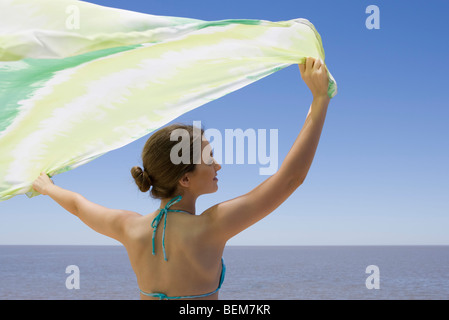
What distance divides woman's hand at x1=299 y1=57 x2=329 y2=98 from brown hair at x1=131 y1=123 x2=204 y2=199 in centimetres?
55

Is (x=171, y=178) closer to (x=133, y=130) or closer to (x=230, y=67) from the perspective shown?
(x=133, y=130)

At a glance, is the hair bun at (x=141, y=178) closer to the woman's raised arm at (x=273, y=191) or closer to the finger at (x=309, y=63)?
the woman's raised arm at (x=273, y=191)

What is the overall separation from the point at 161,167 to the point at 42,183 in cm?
73

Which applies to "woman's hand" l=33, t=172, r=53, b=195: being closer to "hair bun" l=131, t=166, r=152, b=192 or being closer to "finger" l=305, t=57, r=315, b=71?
"hair bun" l=131, t=166, r=152, b=192

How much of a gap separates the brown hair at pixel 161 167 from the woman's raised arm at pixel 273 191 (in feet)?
0.83

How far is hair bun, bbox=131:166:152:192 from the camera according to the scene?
2.23 m

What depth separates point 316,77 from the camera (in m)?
2.08

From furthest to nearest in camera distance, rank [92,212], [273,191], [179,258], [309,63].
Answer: [92,212] → [309,63] → [179,258] → [273,191]

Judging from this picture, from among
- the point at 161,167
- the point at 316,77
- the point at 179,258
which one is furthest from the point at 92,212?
the point at 316,77

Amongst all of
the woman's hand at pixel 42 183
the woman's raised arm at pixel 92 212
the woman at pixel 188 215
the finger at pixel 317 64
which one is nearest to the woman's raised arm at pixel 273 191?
the woman at pixel 188 215

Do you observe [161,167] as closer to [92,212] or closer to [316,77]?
[92,212]

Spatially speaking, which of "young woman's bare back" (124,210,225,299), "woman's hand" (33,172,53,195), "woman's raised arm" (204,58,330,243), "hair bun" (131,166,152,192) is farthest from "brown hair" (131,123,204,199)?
"woman's hand" (33,172,53,195)

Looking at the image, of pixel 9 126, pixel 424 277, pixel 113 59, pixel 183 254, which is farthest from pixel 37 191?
pixel 424 277

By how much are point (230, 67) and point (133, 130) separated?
58 cm
